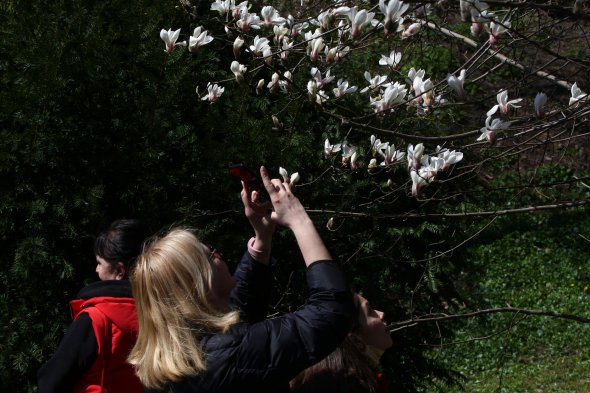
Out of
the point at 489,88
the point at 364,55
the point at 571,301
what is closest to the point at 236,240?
the point at 364,55

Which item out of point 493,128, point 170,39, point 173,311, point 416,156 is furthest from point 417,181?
point 173,311

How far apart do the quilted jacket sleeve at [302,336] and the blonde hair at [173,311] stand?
0.41 feet

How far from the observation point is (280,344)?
2.00 m

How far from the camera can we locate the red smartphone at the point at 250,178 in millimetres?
2412

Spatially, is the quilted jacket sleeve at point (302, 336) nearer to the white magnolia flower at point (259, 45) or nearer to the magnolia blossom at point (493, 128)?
the magnolia blossom at point (493, 128)

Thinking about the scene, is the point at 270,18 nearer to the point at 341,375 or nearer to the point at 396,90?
the point at 396,90

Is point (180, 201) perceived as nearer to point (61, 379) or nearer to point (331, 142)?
point (331, 142)

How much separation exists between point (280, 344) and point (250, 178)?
0.67m

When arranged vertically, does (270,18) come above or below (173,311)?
above

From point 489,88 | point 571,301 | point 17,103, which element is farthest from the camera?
point 489,88

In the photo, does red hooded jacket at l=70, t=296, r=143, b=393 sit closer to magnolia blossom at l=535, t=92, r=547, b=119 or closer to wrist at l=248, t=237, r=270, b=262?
wrist at l=248, t=237, r=270, b=262

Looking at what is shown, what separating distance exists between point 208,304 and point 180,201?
1.68m

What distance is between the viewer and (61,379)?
2.56 metres

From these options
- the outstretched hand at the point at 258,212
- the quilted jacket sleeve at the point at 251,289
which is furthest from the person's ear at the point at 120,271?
the outstretched hand at the point at 258,212
